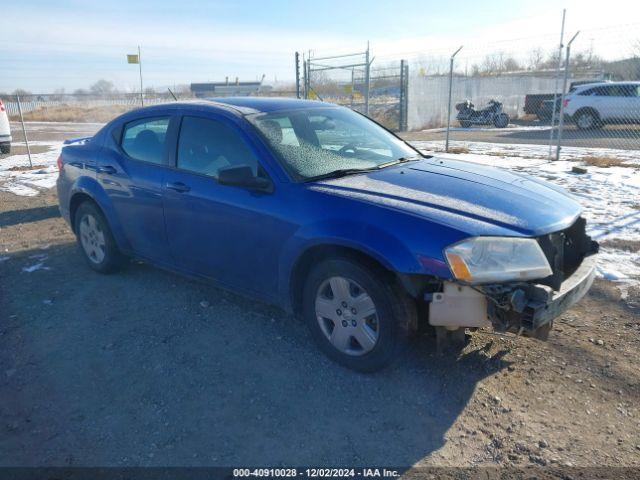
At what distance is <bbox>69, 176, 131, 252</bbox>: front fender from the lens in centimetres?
466

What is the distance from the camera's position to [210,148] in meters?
3.94

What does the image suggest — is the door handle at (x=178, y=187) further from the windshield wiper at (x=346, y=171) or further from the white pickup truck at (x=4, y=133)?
the white pickup truck at (x=4, y=133)

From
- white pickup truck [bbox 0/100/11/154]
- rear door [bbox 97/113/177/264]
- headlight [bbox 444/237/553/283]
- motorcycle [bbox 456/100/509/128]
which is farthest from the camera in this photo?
motorcycle [bbox 456/100/509/128]

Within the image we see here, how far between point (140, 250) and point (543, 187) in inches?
133

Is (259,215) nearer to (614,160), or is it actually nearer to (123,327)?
(123,327)

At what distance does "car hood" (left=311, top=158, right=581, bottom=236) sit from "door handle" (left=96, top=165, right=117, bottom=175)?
7.37 feet

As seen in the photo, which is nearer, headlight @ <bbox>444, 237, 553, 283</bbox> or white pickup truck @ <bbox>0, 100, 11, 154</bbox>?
headlight @ <bbox>444, 237, 553, 283</bbox>

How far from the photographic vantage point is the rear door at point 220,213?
3.48 m

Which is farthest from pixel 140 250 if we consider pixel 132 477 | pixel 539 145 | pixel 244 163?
pixel 539 145

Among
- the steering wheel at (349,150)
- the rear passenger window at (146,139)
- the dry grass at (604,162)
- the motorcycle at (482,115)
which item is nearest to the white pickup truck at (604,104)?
the motorcycle at (482,115)

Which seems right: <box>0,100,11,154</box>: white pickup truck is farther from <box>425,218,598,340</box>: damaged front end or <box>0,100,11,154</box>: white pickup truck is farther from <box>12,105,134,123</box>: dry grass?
<box>12,105,134,123</box>: dry grass

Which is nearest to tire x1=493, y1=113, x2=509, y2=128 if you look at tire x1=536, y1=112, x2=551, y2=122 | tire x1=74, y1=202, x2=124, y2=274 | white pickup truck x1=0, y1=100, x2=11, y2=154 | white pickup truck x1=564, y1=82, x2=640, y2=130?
tire x1=536, y1=112, x2=551, y2=122

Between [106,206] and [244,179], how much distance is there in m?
1.96

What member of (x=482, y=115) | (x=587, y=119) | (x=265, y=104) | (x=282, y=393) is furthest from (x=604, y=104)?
(x=282, y=393)
